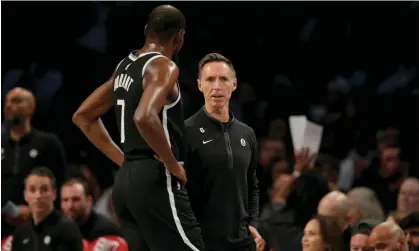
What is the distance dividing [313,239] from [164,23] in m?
2.38

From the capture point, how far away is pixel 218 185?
4.60 m

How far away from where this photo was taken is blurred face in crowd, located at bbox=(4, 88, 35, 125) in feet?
22.9

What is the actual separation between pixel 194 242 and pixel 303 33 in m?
6.16

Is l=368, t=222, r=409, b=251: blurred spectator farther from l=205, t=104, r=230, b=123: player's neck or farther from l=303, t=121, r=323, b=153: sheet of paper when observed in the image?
l=303, t=121, r=323, b=153: sheet of paper

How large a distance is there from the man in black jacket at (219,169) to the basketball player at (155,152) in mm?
419

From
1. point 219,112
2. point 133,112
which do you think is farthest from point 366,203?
point 133,112

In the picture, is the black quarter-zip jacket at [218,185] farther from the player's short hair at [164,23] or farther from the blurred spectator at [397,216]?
the blurred spectator at [397,216]

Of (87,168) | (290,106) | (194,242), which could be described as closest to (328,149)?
(290,106)

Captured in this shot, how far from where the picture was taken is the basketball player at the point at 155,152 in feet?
13.2

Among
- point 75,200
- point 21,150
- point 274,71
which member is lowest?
point 75,200

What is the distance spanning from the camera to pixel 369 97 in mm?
9695

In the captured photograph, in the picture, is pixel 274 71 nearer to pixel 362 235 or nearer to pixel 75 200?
pixel 75 200

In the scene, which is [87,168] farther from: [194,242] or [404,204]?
[194,242]

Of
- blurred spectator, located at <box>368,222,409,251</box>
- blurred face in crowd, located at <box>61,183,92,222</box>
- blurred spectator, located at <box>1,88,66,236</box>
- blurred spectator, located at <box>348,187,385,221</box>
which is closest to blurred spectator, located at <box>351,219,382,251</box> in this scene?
blurred spectator, located at <box>368,222,409,251</box>
